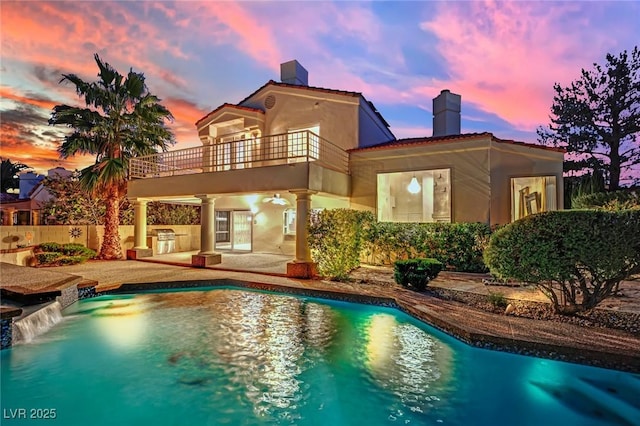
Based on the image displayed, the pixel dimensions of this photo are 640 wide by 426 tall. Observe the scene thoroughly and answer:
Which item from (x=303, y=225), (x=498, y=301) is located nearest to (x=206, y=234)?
(x=303, y=225)

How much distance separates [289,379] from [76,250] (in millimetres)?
14664

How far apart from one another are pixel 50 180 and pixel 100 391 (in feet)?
53.0

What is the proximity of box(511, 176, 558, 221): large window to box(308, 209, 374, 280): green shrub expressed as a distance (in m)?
6.85

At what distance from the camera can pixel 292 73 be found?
18.8 metres

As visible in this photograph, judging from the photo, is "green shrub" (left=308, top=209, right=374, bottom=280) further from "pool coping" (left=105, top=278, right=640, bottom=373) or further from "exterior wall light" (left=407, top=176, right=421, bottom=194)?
"exterior wall light" (left=407, top=176, right=421, bottom=194)

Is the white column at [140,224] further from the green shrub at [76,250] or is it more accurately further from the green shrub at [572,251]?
the green shrub at [572,251]

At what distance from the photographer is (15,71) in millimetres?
14781

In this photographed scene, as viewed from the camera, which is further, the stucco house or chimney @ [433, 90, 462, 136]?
chimney @ [433, 90, 462, 136]

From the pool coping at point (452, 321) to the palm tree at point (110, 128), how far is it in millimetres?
7248

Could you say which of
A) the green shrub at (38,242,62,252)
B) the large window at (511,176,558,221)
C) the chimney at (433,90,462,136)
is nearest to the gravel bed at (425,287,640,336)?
the large window at (511,176,558,221)

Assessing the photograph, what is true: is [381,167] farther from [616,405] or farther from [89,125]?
[89,125]

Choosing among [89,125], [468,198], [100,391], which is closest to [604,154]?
[468,198]

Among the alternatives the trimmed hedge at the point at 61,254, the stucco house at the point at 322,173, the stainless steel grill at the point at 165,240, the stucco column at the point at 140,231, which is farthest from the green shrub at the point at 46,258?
the stainless steel grill at the point at 165,240

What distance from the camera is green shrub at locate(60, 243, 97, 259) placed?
1477 centimetres
